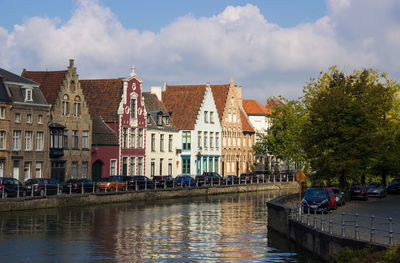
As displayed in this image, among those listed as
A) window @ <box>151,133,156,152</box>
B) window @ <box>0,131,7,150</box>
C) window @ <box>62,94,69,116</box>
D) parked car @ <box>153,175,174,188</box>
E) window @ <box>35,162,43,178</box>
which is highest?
window @ <box>62,94,69,116</box>

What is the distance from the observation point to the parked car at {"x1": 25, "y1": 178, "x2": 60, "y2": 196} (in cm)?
5856

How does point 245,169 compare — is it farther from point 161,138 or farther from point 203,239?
point 203,239

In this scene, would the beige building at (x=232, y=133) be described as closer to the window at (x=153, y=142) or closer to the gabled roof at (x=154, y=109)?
the gabled roof at (x=154, y=109)

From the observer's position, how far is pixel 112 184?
232ft

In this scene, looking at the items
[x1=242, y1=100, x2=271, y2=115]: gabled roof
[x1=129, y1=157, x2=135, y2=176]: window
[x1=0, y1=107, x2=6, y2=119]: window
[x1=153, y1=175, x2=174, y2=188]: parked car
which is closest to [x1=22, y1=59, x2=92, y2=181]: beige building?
[x1=0, y1=107, x2=6, y2=119]: window

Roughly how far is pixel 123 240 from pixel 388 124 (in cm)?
4018

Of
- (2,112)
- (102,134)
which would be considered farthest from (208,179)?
(2,112)

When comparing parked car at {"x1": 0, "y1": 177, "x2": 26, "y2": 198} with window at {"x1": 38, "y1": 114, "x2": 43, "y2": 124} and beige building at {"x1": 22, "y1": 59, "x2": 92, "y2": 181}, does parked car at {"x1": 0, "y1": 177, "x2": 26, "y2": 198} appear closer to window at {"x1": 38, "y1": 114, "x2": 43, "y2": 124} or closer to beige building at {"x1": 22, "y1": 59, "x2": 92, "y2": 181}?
window at {"x1": 38, "y1": 114, "x2": 43, "y2": 124}

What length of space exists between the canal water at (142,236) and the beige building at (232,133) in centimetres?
5310

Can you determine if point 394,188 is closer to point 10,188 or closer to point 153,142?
point 153,142

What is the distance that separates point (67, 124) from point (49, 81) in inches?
190

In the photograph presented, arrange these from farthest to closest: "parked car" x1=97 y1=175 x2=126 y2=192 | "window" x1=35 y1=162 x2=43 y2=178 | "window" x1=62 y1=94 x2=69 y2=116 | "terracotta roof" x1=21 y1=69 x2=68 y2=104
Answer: "window" x1=62 y1=94 x2=69 y2=116
"terracotta roof" x1=21 y1=69 x2=68 y2=104
"window" x1=35 y1=162 x2=43 y2=178
"parked car" x1=97 y1=175 x2=126 y2=192

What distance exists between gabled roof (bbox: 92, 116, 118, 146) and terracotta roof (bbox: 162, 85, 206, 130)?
20313 mm

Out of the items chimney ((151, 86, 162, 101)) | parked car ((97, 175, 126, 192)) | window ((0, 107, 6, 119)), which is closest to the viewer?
window ((0, 107, 6, 119))
